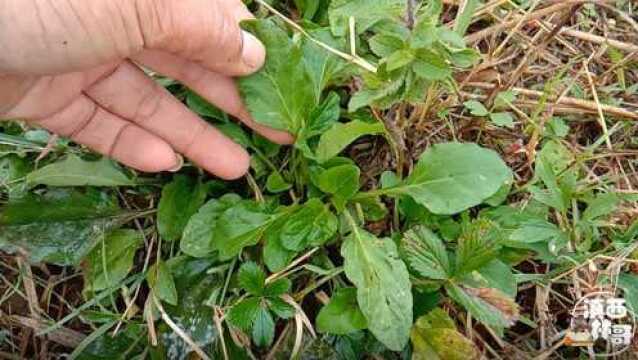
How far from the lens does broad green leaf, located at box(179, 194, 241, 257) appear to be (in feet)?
4.08

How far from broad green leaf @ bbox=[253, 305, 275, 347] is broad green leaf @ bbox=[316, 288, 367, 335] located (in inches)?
2.7

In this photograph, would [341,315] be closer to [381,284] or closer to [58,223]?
[381,284]

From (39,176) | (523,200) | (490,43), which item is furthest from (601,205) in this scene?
(39,176)

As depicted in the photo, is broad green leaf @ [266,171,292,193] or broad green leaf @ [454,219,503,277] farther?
broad green leaf @ [266,171,292,193]

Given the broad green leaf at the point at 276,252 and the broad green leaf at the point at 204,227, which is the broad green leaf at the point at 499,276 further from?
the broad green leaf at the point at 204,227

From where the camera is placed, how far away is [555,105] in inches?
54.5

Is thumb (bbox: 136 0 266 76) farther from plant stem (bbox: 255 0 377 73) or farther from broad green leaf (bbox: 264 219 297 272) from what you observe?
broad green leaf (bbox: 264 219 297 272)

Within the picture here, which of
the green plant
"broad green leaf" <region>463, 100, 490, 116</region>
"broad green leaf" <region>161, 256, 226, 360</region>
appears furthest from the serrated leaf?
"broad green leaf" <region>463, 100, 490, 116</region>

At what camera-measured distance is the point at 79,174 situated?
1.32m

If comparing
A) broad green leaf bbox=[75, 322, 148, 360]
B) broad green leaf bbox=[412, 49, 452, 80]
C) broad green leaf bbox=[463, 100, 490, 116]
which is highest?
broad green leaf bbox=[412, 49, 452, 80]

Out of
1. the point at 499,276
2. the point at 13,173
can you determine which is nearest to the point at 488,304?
the point at 499,276

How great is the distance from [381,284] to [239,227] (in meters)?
0.22

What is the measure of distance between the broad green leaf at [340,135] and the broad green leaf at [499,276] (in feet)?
0.80

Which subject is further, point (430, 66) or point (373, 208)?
point (373, 208)
